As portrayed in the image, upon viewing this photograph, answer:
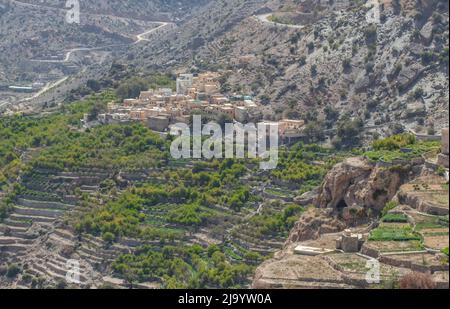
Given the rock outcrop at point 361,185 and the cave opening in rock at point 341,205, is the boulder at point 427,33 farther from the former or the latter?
the cave opening in rock at point 341,205

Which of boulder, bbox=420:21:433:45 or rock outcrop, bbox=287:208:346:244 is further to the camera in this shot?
boulder, bbox=420:21:433:45

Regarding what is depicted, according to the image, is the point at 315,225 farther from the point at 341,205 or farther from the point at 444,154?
the point at 444,154

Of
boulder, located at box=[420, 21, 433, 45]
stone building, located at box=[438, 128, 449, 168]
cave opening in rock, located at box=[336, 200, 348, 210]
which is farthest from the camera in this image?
boulder, located at box=[420, 21, 433, 45]

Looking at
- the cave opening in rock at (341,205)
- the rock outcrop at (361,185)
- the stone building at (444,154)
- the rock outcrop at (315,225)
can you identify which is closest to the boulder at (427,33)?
the rock outcrop at (361,185)

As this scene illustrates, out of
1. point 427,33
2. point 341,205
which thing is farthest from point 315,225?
point 427,33

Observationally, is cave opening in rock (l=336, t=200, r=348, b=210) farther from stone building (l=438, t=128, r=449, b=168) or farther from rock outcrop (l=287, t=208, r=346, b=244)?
stone building (l=438, t=128, r=449, b=168)

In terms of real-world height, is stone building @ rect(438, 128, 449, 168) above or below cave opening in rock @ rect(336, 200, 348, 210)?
above

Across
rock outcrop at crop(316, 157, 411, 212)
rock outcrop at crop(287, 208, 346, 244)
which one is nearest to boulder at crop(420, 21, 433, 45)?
rock outcrop at crop(316, 157, 411, 212)

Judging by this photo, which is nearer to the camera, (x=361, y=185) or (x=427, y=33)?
(x=361, y=185)

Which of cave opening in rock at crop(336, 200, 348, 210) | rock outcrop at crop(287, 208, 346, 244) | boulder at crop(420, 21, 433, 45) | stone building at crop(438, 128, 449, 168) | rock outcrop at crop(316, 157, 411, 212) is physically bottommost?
rock outcrop at crop(287, 208, 346, 244)

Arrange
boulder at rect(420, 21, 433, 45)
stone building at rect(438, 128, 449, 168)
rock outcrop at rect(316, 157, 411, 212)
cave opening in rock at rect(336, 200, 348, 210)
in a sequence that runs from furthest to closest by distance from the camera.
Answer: boulder at rect(420, 21, 433, 45), cave opening in rock at rect(336, 200, 348, 210), rock outcrop at rect(316, 157, 411, 212), stone building at rect(438, 128, 449, 168)
